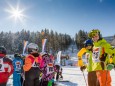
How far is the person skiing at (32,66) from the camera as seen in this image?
816 centimetres

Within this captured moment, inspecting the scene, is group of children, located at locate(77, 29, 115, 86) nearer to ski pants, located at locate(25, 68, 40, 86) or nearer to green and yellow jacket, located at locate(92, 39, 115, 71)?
green and yellow jacket, located at locate(92, 39, 115, 71)

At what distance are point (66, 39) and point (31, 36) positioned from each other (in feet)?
55.3

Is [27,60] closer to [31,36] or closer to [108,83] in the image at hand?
[108,83]

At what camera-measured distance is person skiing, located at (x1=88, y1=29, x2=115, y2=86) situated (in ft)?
24.1

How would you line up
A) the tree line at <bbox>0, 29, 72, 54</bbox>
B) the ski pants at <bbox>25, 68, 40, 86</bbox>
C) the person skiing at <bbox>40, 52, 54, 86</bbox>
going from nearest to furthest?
1. the ski pants at <bbox>25, 68, 40, 86</bbox>
2. the person skiing at <bbox>40, 52, 54, 86</bbox>
3. the tree line at <bbox>0, 29, 72, 54</bbox>

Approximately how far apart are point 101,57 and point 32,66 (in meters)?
2.18

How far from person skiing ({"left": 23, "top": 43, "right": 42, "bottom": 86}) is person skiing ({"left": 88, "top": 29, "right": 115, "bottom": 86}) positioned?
1788 millimetres

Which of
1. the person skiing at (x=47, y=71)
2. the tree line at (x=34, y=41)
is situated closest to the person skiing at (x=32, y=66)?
the person skiing at (x=47, y=71)

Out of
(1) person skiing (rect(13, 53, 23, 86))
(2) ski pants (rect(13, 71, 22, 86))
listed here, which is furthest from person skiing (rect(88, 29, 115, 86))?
(2) ski pants (rect(13, 71, 22, 86))

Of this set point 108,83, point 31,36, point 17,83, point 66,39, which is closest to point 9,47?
point 31,36

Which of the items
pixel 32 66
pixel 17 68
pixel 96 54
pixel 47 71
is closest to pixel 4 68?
pixel 32 66

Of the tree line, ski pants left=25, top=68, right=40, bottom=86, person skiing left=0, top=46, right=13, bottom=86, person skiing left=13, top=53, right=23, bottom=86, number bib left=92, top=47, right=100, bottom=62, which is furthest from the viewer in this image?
the tree line

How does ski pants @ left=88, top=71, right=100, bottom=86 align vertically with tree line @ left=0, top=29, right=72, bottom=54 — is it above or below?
below

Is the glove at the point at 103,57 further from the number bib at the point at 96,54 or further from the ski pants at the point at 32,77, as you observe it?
the ski pants at the point at 32,77
